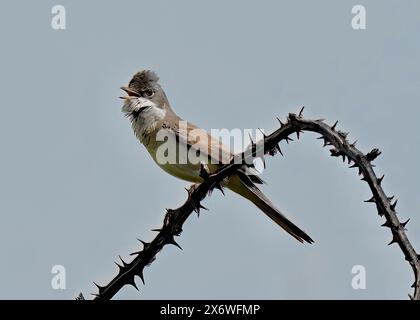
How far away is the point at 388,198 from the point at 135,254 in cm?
138

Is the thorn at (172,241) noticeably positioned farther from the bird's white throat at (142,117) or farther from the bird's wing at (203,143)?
the bird's white throat at (142,117)

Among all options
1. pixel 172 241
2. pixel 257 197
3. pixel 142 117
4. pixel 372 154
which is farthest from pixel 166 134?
pixel 372 154

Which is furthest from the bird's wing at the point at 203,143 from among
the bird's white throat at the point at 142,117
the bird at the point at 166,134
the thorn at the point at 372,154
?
the thorn at the point at 372,154

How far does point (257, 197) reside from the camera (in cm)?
724

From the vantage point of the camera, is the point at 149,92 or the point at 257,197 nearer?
the point at 257,197

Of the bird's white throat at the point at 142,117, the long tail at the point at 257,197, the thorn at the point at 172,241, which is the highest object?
the bird's white throat at the point at 142,117

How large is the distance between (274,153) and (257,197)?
3322 millimetres

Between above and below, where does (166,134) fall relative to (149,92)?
below

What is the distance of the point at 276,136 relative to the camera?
3.83m

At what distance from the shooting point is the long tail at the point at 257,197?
660 cm

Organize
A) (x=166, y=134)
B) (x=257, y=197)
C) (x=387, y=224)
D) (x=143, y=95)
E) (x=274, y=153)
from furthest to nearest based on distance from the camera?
(x=143, y=95), (x=166, y=134), (x=257, y=197), (x=274, y=153), (x=387, y=224)

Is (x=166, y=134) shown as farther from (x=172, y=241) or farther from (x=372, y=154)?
(x=372, y=154)

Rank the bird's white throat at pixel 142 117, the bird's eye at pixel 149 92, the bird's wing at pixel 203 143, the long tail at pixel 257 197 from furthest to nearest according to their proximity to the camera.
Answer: the bird's eye at pixel 149 92 < the bird's white throat at pixel 142 117 < the bird's wing at pixel 203 143 < the long tail at pixel 257 197
